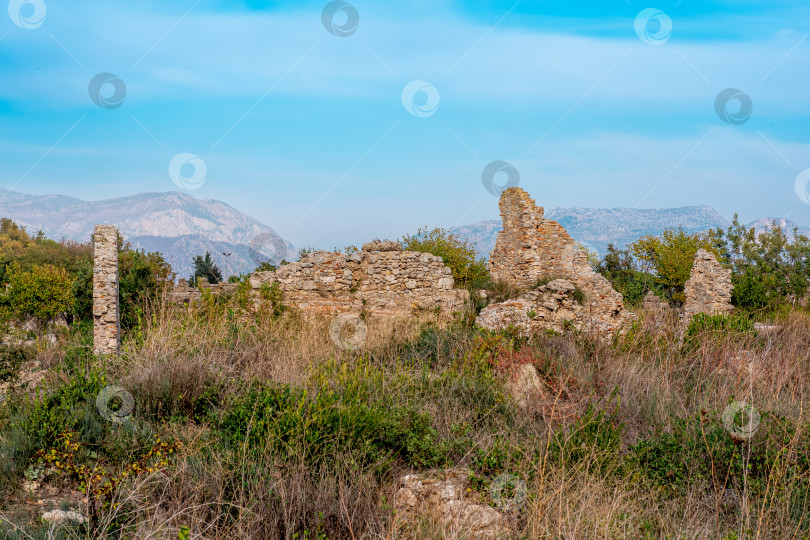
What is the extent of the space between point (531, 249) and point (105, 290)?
Answer: 42.4 feet

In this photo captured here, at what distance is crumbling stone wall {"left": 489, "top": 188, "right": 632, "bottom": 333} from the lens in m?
17.9

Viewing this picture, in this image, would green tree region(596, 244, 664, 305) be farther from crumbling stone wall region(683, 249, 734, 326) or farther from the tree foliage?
crumbling stone wall region(683, 249, 734, 326)

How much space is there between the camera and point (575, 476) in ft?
13.7

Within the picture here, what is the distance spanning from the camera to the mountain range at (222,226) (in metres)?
17.8

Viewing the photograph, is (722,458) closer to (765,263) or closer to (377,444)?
(377,444)

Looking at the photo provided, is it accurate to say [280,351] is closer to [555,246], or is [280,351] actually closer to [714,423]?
[714,423]

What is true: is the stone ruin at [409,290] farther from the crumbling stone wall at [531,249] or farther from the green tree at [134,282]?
the green tree at [134,282]

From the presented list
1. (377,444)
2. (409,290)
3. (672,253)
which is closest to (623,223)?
(672,253)

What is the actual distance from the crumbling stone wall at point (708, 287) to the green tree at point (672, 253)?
28.5 ft

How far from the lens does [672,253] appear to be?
28.1 m

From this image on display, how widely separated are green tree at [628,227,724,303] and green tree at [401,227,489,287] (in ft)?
30.1

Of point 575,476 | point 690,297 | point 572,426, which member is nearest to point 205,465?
point 575,476

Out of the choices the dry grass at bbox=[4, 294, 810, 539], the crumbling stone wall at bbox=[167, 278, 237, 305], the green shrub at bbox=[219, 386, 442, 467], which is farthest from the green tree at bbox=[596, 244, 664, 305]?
the green shrub at bbox=[219, 386, 442, 467]

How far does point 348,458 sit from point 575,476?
1.76 metres
